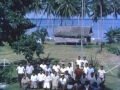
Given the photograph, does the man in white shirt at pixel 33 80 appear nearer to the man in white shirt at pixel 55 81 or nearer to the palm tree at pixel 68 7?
the man in white shirt at pixel 55 81

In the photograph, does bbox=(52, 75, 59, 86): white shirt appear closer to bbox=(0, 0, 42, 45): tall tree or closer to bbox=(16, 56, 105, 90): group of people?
bbox=(16, 56, 105, 90): group of people

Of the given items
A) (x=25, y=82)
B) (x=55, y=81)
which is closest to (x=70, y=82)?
(x=55, y=81)

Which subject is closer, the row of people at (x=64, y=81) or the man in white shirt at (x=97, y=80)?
the row of people at (x=64, y=81)

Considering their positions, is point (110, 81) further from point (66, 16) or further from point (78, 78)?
point (66, 16)

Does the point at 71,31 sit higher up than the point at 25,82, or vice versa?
the point at 71,31

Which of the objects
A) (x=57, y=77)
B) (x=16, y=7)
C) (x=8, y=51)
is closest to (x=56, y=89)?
(x=57, y=77)

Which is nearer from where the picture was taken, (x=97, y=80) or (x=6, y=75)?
(x=97, y=80)

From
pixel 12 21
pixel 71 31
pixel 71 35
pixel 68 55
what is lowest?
pixel 68 55

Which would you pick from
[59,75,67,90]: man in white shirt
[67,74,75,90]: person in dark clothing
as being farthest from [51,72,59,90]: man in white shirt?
[67,74,75,90]: person in dark clothing

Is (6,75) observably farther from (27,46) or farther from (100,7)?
(100,7)

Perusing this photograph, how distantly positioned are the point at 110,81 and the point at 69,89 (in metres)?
5.36

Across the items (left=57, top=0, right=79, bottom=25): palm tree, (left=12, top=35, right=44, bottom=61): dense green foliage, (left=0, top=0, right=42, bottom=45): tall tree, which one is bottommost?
(left=12, top=35, right=44, bottom=61): dense green foliage

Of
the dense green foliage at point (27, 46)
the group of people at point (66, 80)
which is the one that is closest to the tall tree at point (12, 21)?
the dense green foliage at point (27, 46)

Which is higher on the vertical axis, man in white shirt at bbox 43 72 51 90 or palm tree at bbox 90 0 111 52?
palm tree at bbox 90 0 111 52
